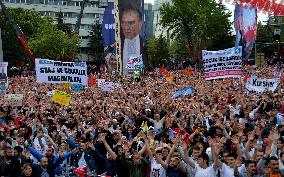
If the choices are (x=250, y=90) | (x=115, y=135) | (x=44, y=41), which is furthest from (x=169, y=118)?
(x=44, y=41)

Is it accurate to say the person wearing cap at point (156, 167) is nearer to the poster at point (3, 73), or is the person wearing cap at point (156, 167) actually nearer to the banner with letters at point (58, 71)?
the banner with letters at point (58, 71)

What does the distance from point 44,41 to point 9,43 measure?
488 cm

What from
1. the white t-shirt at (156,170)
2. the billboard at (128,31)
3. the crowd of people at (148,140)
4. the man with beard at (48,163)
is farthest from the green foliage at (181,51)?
the white t-shirt at (156,170)

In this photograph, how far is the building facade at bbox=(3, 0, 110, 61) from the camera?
101m

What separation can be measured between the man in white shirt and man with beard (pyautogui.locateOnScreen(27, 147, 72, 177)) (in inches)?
1184

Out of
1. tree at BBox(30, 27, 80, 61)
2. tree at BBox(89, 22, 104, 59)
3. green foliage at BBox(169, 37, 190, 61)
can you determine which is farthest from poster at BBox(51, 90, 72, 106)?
tree at BBox(89, 22, 104, 59)

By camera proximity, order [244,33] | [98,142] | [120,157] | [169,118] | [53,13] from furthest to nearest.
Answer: [53,13] < [244,33] < [169,118] < [98,142] < [120,157]

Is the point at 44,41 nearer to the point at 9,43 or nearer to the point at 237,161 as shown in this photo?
the point at 9,43

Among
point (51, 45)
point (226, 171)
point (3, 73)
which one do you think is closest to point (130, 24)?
point (3, 73)

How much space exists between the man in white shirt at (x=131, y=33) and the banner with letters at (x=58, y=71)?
20817 mm

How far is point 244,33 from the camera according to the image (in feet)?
114

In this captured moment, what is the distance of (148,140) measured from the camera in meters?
11.7

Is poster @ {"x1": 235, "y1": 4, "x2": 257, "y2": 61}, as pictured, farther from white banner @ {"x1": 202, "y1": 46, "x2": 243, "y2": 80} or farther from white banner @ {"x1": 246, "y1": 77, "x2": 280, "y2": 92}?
white banner @ {"x1": 246, "y1": 77, "x2": 280, "y2": 92}

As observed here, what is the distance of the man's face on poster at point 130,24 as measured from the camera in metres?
41.2
